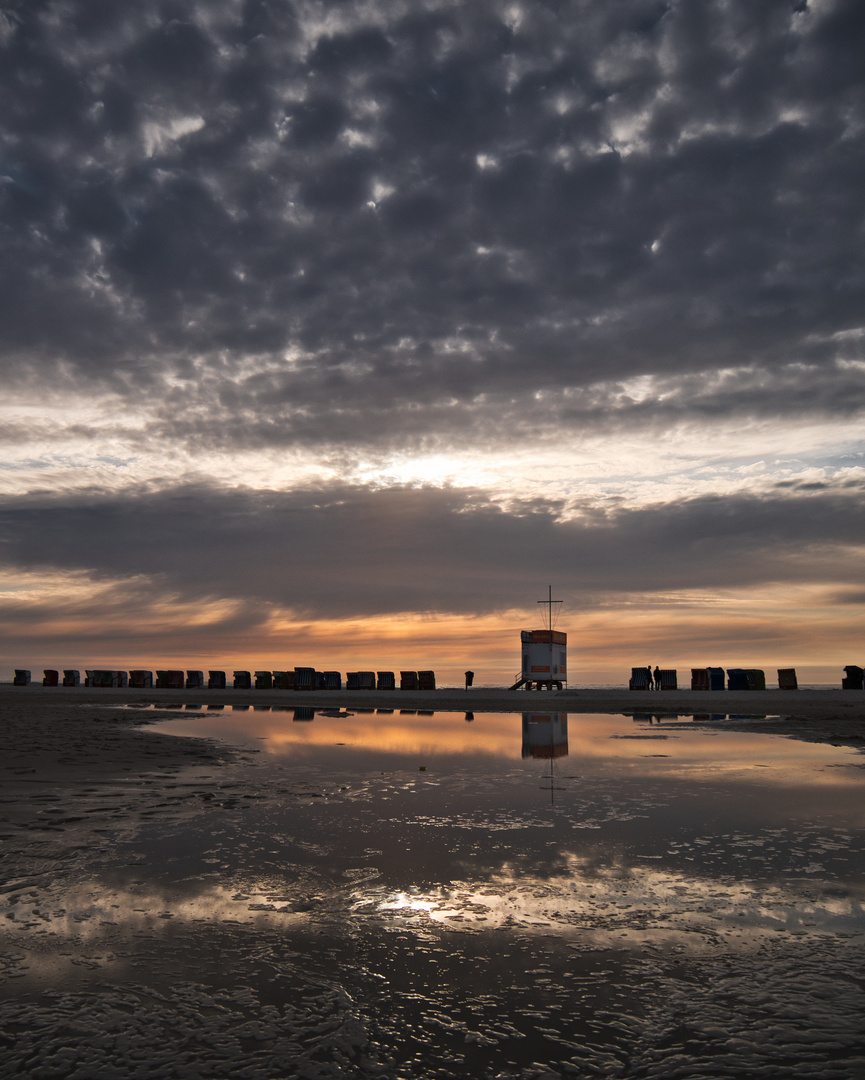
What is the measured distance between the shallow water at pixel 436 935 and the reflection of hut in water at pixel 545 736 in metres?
7.52

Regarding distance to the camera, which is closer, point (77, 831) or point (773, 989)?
point (773, 989)

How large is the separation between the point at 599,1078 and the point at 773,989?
5.77 feet

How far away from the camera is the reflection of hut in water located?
19844 mm

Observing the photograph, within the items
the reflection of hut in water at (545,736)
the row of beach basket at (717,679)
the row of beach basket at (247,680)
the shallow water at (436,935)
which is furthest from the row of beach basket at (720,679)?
the shallow water at (436,935)

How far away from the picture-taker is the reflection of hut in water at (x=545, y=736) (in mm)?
19844

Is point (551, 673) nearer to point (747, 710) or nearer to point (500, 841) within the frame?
point (747, 710)

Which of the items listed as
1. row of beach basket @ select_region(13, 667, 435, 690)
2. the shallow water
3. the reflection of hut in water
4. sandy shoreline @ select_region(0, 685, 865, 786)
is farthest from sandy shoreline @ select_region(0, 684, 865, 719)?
the shallow water

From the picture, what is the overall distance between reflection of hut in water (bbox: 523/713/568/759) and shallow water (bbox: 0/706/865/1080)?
24.7ft

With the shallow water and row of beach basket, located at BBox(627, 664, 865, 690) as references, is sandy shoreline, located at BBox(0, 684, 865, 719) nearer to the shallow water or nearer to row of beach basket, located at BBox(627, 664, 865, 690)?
row of beach basket, located at BBox(627, 664, 865, 690)

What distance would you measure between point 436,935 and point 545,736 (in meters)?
20.2

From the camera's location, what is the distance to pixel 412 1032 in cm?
423

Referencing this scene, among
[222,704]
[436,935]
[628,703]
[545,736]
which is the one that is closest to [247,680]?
[222,704]

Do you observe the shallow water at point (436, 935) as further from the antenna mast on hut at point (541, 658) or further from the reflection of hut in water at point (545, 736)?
the antenna mast on hut at point (541, 658)

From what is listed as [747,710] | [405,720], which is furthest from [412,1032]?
[747,710]
